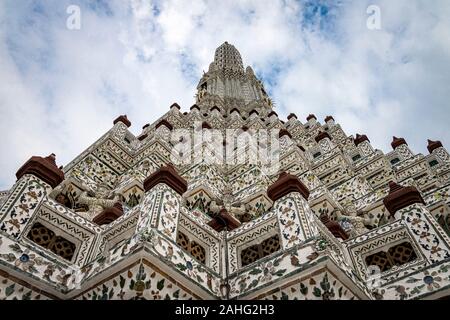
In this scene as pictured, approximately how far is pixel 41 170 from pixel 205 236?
3105 millimetres

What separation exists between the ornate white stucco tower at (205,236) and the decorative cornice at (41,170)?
22mm

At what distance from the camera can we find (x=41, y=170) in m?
6.86

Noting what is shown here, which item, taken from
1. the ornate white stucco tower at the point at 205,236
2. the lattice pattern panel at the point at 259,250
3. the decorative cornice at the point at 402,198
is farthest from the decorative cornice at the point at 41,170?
the decorative cornice at the point at 402,198

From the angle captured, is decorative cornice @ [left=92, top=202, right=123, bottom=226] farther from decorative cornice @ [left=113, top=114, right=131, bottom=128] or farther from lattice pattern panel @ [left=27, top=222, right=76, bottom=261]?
decorative cornice @ [left=113, top=114, right=131, bottom=128]

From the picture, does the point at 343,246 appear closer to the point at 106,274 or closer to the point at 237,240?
the point at 237,240

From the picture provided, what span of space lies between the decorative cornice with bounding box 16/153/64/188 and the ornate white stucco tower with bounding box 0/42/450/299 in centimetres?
2

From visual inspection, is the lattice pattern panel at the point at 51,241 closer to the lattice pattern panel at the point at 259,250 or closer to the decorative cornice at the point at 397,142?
the lattice pattern panel at the point at 259,250

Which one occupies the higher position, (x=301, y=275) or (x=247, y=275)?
(x=247, y=275)

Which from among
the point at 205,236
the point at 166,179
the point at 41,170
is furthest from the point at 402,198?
the point at 41,170

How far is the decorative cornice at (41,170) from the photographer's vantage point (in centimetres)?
681
